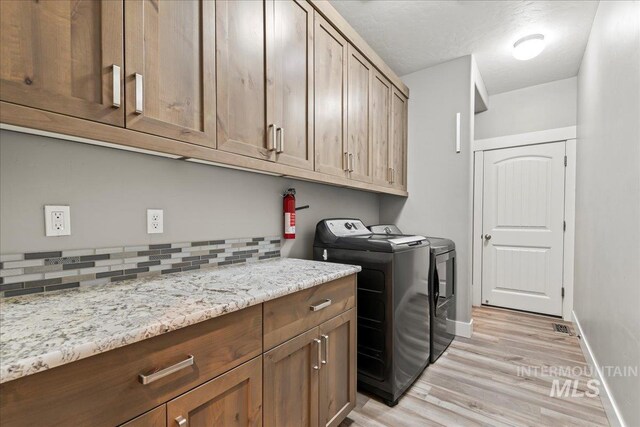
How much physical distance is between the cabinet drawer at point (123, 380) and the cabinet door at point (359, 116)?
4.93ft

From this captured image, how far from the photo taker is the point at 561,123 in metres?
3.27

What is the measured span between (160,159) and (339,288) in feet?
3.47

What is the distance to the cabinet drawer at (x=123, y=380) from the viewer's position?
572 mm

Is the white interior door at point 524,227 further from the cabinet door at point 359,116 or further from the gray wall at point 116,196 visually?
the gray wall at point 116,196

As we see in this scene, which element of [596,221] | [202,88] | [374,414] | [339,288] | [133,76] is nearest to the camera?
[133,76]

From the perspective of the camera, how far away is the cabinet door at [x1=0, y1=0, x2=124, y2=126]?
766mm

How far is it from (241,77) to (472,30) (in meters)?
2.11

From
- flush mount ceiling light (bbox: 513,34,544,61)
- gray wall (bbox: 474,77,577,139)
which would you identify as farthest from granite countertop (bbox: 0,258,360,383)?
gray wall (bbox: 474,77,577,139)

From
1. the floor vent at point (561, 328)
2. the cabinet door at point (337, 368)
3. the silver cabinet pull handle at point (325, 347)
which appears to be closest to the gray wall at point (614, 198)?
the floor vent at point (561, 328)

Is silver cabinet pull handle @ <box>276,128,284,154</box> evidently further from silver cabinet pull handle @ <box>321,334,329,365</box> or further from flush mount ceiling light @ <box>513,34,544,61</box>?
flush mount ceiling light @ <box>513,34,544,61</box>

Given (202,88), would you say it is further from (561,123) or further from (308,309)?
(561,123)

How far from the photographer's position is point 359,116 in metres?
2.24

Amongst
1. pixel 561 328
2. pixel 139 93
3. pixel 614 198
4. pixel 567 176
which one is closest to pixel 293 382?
pixel 139 93

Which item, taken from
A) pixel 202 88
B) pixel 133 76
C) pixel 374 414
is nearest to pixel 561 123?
Result: pixel 374 414
